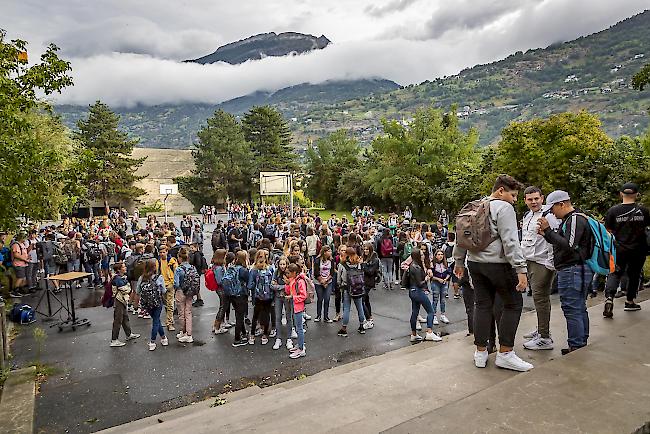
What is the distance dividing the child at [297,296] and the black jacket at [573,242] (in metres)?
4.13

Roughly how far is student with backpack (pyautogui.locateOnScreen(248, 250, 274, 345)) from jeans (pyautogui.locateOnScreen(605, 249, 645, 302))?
Answer: 16.4ft

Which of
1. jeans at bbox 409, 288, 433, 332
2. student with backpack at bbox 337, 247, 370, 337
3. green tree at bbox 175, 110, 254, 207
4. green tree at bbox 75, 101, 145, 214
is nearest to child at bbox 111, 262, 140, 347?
student with backpack at bbox 337, 247, 370, 337

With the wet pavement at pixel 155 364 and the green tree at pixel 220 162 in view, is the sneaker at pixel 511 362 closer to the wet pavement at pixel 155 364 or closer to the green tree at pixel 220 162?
the wet pavement at pixel 155 364

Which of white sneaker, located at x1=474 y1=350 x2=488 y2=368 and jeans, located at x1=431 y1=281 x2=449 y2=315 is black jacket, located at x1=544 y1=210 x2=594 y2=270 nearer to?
white sneaker, located at x1=474 y1=350 x2=488 y2=368

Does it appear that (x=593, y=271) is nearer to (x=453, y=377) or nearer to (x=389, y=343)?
(x=453, y=377)

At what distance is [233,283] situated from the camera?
7.84 metres

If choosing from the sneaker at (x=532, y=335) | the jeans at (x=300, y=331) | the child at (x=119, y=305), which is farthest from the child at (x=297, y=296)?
the sneaker at (x=532, y=335)

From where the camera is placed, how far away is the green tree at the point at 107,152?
153 feet

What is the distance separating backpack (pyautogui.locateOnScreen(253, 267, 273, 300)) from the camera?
7680 millimetres

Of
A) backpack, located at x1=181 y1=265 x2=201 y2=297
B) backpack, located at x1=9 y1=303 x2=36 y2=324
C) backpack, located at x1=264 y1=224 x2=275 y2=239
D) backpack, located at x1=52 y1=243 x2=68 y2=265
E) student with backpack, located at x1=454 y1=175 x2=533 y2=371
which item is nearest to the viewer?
student with backpack, located at x1=454 y1=175 x2=533 y2=371

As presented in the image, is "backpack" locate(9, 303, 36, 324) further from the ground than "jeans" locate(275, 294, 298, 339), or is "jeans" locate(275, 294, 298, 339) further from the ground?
"jeans" locate(275, 294, 298, 339)

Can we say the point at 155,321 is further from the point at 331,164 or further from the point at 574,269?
the point at 331,164

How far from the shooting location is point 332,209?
5450 cm

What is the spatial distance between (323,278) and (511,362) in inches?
204
